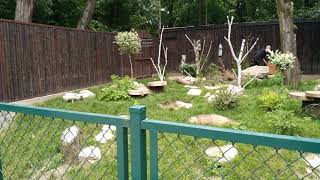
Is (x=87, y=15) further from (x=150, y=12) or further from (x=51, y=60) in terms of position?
(x=150, y=12)

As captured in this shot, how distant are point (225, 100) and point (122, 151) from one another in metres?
5.73

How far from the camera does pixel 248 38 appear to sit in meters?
16.6

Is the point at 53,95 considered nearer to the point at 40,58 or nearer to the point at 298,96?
the point at 40,58

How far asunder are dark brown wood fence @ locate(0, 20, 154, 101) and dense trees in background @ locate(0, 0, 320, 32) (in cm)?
409

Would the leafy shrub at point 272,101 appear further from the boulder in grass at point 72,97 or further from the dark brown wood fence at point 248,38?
the dark brown wood fence at point 248,38

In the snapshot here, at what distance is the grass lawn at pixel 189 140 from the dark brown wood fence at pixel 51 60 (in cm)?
76

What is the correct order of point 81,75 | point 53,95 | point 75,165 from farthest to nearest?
point 81,75
point 53,95
point 75,165

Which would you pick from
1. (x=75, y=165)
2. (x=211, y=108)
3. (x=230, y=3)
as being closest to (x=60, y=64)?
(x=211, y=108)

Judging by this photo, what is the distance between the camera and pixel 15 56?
8656mm

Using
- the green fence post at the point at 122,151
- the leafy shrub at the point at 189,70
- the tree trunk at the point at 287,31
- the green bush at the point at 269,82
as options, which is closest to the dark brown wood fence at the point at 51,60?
the leafy shrub at the point at 189,70

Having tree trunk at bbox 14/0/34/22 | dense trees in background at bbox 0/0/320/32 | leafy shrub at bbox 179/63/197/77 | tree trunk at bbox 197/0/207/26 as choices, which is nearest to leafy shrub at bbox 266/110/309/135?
tree trunk at bbox 14/0/34/22

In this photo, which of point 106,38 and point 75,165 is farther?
point 106,38

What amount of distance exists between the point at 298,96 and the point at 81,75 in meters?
6.64

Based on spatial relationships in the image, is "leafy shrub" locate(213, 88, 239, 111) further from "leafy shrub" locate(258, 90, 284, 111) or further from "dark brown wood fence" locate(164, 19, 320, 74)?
"dark brown wood fence" locate(164, 19, 320, 74)
